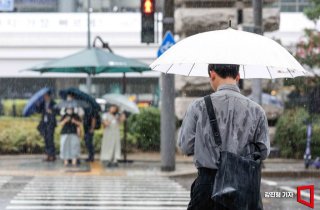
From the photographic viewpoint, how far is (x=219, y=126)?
5.38 meters

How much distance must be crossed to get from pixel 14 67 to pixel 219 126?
4226 centimetres

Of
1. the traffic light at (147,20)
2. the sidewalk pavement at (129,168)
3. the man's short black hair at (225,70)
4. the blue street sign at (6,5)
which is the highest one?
the blue street sign at (6,5)

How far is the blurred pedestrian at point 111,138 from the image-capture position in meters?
19.3

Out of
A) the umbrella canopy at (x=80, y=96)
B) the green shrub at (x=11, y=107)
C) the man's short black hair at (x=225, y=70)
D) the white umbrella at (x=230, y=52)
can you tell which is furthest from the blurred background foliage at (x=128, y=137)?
the man's short black hair at (x=225, y=70)

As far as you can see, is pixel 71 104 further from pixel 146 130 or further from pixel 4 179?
pixel 146 130

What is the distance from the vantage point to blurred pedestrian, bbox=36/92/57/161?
20.4m

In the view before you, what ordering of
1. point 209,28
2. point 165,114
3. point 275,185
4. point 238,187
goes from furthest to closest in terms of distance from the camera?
point 209,28 → point 165,114 → point 275,185 → point 238,187

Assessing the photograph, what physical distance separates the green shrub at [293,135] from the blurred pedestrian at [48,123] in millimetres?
5569

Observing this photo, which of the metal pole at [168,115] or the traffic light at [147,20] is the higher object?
the traffic light at [147,20]

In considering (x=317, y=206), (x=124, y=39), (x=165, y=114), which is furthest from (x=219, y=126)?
(x=124, y=39)

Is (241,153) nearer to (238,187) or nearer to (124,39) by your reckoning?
(238,187)

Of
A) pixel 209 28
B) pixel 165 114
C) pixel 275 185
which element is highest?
pixel 209 28

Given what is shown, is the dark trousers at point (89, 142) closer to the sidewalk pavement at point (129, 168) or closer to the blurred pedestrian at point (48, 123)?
the sidewalk pavement at point (129, 168)

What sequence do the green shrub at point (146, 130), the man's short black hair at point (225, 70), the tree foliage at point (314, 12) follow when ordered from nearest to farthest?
the man's short black hair at point (225, 70)
the green shrub at point (146, 130)
the tree foliage at point (314, 12)
